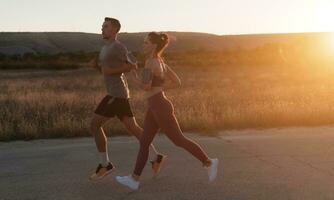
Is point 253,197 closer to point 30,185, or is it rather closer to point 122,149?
point 30,185

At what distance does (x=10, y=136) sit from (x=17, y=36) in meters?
119

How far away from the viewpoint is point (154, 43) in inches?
262

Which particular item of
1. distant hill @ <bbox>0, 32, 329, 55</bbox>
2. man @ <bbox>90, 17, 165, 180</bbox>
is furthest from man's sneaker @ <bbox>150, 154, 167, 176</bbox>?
distant hill @ <bbox>0, 32, 329, 55</bbox>

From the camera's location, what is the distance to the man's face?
7.04m

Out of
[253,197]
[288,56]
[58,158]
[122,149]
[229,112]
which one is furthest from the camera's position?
[288,56]

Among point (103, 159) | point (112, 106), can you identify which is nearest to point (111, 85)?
point (112, 106)

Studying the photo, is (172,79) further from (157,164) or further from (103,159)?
(103,159)

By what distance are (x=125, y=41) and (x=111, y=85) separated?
11125 centimetres

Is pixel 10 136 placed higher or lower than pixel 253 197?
lower

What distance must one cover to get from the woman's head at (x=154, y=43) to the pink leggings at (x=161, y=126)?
1.49 feet

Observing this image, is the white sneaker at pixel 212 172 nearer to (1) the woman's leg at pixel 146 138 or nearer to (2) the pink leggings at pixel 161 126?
(2) the pink leggings at pixel 161 126

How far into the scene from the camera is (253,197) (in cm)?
634

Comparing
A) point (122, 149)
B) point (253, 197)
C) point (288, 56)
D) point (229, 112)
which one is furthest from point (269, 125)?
point (288, 56)

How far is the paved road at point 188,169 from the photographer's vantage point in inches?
259
